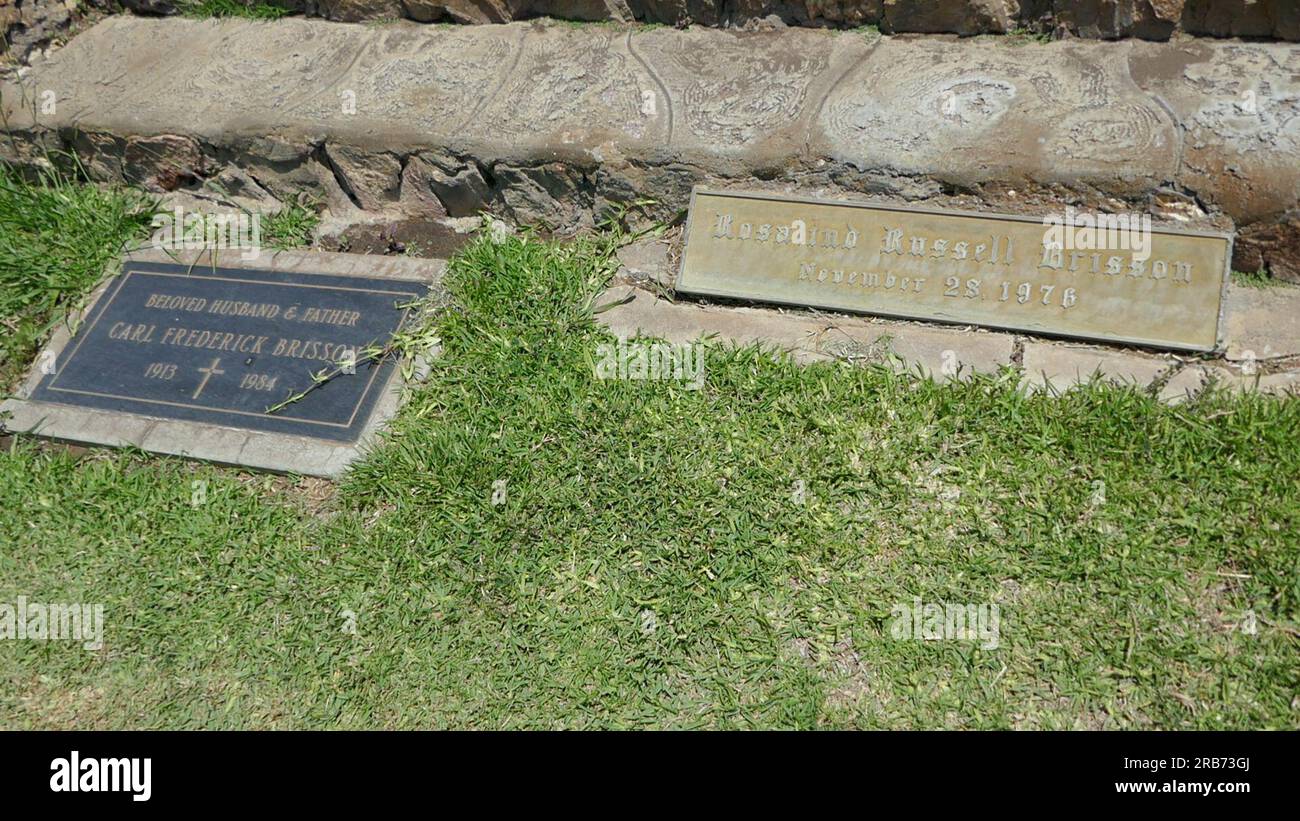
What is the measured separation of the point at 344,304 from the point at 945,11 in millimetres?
2780

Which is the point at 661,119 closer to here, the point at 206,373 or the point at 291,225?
the point at 291,225

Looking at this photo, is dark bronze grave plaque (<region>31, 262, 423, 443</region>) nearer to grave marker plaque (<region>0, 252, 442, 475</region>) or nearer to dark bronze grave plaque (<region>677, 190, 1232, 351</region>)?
grave marker plaque (<region>0, 252, 442, 475</region>)

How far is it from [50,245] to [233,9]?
5.22 ft

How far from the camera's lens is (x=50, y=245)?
4168 mm

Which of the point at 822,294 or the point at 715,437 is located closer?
the point at 715,437

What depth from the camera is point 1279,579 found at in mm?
2447

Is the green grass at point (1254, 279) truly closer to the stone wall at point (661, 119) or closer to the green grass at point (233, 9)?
the stone wall at point (661, 119)

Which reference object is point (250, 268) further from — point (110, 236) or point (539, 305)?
point (539, 305)

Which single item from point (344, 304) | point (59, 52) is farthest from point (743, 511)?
point (59, 52)

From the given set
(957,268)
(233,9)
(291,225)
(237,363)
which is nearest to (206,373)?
(237,363)

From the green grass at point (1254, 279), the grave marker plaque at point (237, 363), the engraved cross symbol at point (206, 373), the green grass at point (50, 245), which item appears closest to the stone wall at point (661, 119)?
the green grass at point (1254, 279)

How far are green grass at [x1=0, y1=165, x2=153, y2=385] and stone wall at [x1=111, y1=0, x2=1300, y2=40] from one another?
1438mm

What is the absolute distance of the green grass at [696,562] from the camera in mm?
2469

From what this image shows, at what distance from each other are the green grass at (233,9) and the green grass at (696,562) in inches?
103
